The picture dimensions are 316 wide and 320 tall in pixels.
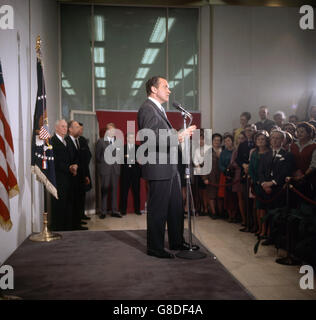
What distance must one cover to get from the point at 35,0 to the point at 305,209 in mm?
4405

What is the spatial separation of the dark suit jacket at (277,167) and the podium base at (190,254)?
1459mm

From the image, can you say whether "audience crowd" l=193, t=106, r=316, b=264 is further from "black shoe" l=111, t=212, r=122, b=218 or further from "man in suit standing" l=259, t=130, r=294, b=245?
"black shoe" l=111, t=212, r=122, b=218

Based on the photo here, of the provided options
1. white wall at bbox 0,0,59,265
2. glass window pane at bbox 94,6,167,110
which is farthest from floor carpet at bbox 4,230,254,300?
glass window pane at bbox 94,6,167,110

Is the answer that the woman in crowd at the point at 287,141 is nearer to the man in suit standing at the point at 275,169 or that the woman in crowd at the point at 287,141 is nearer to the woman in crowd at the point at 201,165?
the man in suit standing at the point at 275,169

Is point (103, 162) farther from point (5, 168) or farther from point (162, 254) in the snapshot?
point (5, 168)

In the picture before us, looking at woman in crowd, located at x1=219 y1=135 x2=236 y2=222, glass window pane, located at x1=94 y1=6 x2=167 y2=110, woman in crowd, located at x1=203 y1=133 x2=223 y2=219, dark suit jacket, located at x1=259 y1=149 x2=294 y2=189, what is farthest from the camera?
glass window pane, located at x1=94 y1=6 x2=167 y2=110

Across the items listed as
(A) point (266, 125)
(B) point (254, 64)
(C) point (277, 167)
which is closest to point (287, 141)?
(C) point (277, 167)

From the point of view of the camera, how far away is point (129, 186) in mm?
6660

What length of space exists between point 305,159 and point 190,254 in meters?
1.72

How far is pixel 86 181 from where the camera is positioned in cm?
573

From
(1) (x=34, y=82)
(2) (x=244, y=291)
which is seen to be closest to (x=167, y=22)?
(1) (x=34, y=82)

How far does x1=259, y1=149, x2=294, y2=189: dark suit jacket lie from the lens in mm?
4105

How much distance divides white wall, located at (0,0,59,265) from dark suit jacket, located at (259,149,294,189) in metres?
2.89
